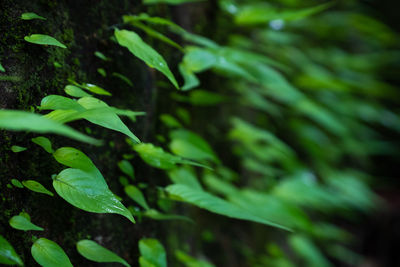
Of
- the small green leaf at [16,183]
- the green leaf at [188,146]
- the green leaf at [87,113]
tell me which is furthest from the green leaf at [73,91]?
the green leaf at [188,146]

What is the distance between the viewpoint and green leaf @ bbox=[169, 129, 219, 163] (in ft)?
2.10

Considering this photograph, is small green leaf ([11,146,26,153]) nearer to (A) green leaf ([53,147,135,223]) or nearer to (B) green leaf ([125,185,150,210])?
(A) green leaf ([53,147,135,223])

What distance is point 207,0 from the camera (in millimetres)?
946

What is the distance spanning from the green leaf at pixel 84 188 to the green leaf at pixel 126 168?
151mm

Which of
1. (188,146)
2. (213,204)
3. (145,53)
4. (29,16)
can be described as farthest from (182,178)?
(29,16)

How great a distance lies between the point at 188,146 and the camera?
666 millimetres

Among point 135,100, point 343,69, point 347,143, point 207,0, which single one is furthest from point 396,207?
point 135,100

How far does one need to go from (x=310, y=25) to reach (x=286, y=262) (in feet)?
4.11

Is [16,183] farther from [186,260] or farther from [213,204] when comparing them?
[186,260]

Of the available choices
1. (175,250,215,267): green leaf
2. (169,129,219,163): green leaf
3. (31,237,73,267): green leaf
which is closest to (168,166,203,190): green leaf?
(169,129,219,163): green leaf

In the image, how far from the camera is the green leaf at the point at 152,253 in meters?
0.54

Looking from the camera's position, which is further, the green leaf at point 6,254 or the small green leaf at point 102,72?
the small green leaf at point 102,72

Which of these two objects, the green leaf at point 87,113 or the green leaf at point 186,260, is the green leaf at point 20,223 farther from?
the green leaf at point 186,260

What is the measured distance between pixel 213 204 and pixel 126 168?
0.19 m
